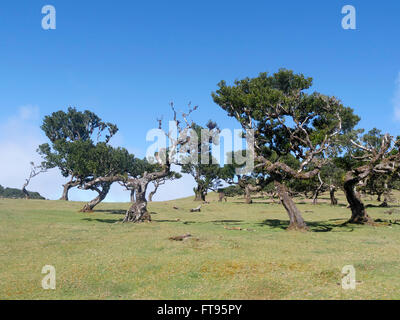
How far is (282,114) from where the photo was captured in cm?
2947

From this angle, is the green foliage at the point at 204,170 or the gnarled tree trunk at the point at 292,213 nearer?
the gnarled tree trunk at the point at 292,213

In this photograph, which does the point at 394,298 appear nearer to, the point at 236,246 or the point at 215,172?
the point at 236,246

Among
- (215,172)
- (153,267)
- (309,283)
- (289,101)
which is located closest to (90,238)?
(153,267)

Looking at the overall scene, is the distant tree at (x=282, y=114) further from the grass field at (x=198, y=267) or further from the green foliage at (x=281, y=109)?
the grass field at (x=198, y=267)

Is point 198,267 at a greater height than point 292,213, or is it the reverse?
point 292,213

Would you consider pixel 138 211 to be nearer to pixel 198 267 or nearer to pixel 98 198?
pixel 98 198

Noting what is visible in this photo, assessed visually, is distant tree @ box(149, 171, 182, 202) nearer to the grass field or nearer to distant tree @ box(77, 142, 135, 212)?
distant tree @ box(77, 142, 135, 212)

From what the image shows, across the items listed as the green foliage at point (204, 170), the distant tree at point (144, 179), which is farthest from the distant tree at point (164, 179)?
the distant tree at point (144, 179)

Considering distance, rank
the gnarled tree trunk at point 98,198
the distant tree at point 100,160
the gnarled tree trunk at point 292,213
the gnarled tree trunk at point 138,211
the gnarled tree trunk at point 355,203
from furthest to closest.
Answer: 1. the distant tree at point 100,160
2. the gnarled tree trunk at point 98,198
3. the gnarled tree trunk at point 138,211
4. the gnarled tree trunk at point 355,203
5. the gnarled tree trunk at point 292,213

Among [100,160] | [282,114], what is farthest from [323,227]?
[100,160]

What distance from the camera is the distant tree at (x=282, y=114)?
26.8 metres

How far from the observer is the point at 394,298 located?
930cm

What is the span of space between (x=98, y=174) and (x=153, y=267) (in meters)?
51.6

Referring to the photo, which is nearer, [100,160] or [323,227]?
[323,227]
